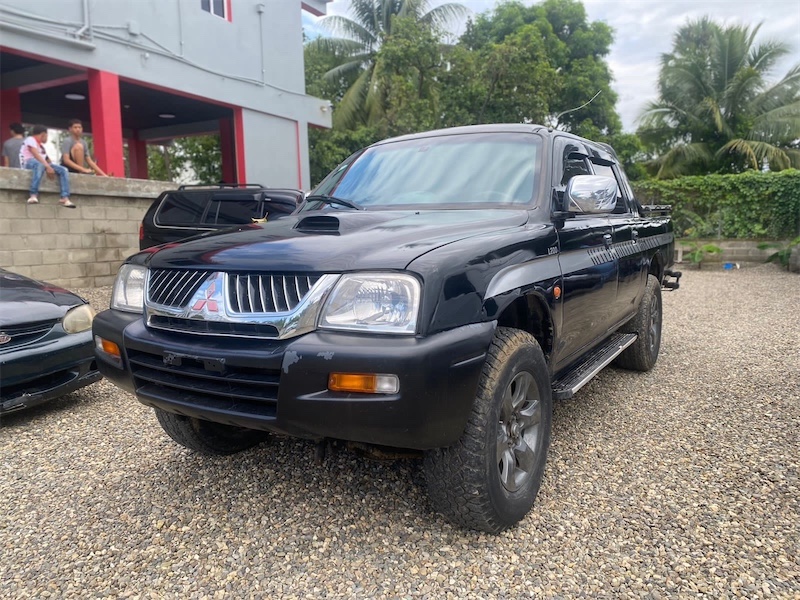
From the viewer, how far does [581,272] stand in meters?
3.22

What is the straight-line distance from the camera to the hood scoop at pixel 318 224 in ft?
8.91

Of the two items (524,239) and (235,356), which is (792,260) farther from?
(235,356)

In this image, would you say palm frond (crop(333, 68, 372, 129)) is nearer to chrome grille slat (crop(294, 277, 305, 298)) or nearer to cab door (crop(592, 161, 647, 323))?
cab door (crop(592, 161, 647, 323))

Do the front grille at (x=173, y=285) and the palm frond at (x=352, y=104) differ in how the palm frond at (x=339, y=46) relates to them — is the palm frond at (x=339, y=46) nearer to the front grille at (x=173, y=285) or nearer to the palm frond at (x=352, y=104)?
the palm frond at (x=352, y=104)

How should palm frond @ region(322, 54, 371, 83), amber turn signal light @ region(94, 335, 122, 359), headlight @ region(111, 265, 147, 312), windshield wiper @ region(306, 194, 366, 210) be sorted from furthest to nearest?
palm frond @ region(322, 54, 371, 83), windshield wiper @ region(306, 194, 366, 210), headlight @ region(111, 265, 147, 312), amber turn signal light @ region(94, 335, 122, 359)

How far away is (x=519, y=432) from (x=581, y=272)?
1.00m

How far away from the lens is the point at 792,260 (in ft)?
41.9

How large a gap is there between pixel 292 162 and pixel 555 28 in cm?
1824

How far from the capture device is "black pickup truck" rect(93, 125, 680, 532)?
210cm

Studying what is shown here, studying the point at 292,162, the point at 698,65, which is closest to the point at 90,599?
the point at 292,162

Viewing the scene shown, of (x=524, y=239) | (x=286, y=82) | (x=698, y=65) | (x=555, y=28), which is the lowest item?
(x=524, y=239)

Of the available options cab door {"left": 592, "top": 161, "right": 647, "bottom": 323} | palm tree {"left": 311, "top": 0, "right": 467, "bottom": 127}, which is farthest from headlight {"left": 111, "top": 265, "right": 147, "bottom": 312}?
palm tree {"left": 311, "top": 0, "right": 467, "bottom": 127}

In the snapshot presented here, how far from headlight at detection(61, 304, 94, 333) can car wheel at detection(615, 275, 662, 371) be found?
4.07m

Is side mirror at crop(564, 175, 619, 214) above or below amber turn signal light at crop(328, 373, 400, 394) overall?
above
